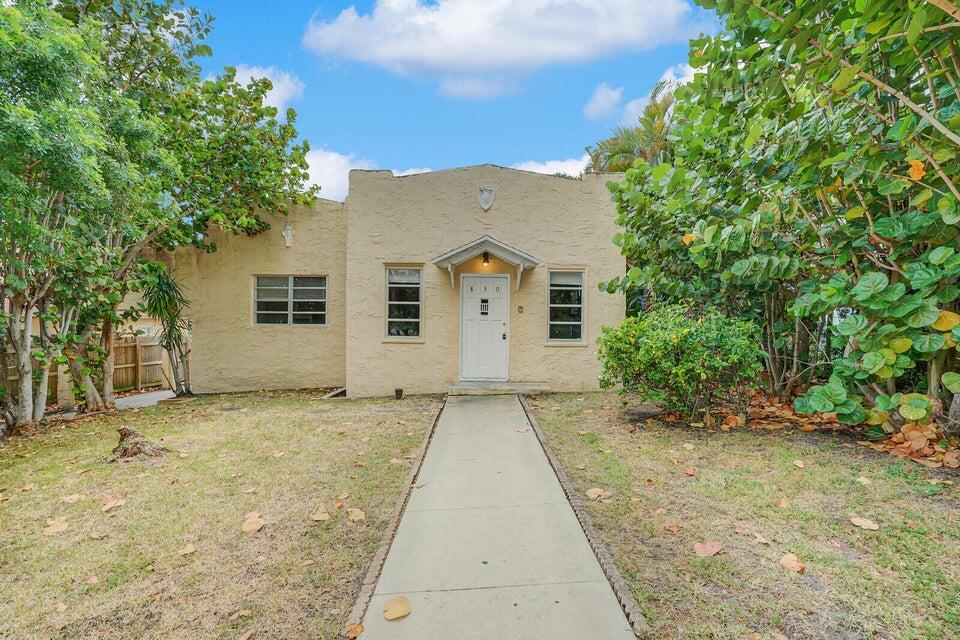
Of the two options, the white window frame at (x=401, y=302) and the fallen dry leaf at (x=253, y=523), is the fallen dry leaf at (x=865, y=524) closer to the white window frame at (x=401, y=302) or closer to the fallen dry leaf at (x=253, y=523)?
the fallen dry leaf at (x=253, y=523)

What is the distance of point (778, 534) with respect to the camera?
3.11 metres

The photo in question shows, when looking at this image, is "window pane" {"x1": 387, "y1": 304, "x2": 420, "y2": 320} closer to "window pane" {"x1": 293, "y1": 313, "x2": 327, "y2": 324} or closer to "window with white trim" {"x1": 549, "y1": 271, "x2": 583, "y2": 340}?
"window pane" {"x1": 293, "y1": 313, "x2": 327, "y2": 324}

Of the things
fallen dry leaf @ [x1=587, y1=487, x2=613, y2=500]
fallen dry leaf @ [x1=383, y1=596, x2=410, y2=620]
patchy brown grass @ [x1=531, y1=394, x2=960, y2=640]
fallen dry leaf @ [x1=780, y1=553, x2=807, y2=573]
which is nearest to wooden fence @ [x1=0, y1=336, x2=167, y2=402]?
fallen dry leaf @ [x1=383, y1=596, x2=410, y2=620]

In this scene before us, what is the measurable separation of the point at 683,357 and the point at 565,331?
3893 mm

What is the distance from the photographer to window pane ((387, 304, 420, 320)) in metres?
9.44

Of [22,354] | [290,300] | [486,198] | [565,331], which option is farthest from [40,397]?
[565,331]

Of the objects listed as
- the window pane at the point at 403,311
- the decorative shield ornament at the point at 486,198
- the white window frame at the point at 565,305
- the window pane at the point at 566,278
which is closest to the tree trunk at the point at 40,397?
the window pane at the point at 403,311

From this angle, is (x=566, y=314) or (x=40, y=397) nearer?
(x=40, y=397)

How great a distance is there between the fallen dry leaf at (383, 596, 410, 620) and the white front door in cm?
687

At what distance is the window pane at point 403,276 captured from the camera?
944 cm

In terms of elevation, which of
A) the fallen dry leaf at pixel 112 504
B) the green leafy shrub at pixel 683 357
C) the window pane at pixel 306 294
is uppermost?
the window pane at pixel 306 294

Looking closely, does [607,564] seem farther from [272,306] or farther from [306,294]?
[272,306]

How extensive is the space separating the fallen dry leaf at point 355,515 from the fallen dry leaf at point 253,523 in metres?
0.64

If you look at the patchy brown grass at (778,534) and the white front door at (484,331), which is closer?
the patchy brown grass at (778,534)
